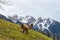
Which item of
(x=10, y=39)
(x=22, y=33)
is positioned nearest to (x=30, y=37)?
(x=22, y=33)

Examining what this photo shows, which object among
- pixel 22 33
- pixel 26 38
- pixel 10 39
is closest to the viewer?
pixel 10 39

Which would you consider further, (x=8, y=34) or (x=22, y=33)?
(x=22, y=33)

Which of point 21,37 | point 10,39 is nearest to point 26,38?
point 21,37

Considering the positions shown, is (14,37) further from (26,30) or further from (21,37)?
(26,30)

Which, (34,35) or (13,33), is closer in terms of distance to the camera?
(13,33)

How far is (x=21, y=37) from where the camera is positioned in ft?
101

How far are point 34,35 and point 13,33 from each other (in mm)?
3681

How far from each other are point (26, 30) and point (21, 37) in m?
2.62

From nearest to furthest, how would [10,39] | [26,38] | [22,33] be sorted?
[10,39]
[26,38]
[22,33]

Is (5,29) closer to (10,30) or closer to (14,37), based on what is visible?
(10,30)

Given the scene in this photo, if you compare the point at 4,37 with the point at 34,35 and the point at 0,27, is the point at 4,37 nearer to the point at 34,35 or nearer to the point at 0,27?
the point at 0,27

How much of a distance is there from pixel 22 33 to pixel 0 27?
286 cm

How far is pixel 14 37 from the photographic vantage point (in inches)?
1184

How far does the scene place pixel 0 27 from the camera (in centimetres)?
3281
